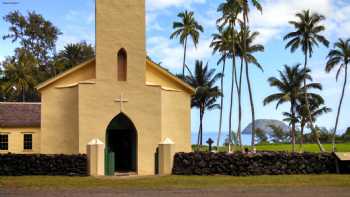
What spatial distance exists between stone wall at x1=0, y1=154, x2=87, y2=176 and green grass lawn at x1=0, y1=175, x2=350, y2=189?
1.32m

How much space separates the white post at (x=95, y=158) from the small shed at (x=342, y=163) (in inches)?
493

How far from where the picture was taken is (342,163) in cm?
2731

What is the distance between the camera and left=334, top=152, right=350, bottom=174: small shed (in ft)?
89.0

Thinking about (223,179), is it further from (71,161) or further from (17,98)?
(17,98)

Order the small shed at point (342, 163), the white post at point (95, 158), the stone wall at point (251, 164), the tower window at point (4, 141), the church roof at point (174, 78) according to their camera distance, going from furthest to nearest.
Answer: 1. the tower window at point (4, 141)
2. the church roof at point (174, 78)
3. the small shed at point (342, 163)
4. the stone wall at point (251, 164)
5. the white post at point (95, 158)

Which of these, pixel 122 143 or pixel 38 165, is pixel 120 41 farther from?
pixel 38 165

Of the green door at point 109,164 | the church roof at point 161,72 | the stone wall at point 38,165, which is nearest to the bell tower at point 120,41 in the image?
the church roof at point 161,72

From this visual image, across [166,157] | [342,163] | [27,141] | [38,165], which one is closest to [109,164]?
[166,157]

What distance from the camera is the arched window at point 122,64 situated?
30814 mm

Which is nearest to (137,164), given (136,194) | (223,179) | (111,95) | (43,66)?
(111,95)

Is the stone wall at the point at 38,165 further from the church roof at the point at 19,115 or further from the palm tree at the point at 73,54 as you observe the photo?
the palm tree at the point at 73,54

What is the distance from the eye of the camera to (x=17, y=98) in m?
72.4

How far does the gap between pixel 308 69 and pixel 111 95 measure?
112 feet

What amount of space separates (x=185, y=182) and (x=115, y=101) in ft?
29.5
